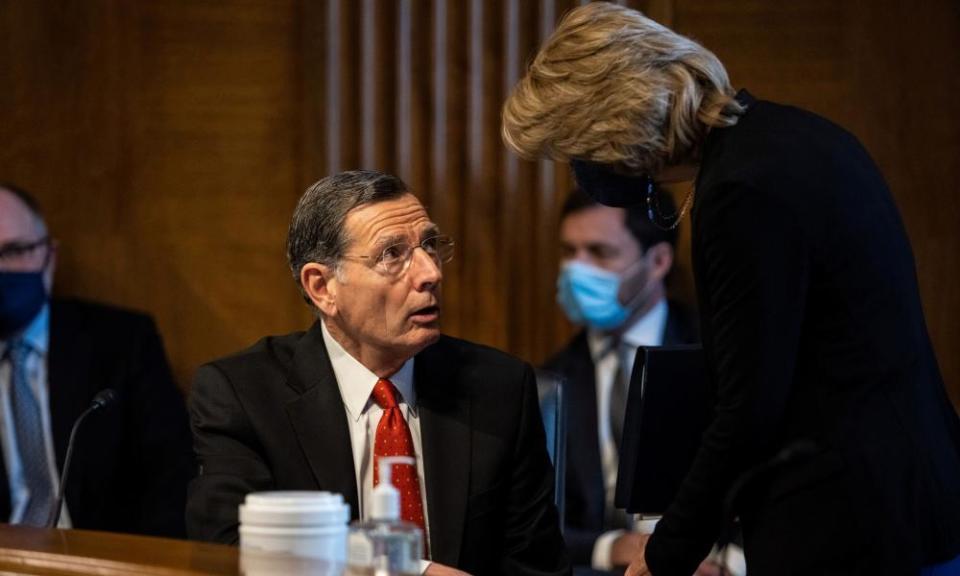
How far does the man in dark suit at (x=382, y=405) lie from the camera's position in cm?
252

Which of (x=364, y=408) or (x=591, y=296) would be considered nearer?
(x=364, y=408)

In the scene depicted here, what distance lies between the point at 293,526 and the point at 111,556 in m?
0.36

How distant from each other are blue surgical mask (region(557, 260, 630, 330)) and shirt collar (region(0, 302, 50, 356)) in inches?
59.0

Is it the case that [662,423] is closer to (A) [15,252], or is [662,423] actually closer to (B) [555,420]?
(B) [555,420]

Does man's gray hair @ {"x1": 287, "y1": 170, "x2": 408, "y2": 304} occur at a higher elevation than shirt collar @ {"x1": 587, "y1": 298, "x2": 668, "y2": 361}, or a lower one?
higher

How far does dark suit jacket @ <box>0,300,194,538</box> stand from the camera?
3.99 meters

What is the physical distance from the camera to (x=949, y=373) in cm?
402

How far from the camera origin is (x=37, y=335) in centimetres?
409

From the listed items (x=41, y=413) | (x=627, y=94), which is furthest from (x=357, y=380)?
(x=41, y=413)

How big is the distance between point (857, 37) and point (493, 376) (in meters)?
1.99

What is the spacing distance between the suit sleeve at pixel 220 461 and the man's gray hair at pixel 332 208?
0.87ft

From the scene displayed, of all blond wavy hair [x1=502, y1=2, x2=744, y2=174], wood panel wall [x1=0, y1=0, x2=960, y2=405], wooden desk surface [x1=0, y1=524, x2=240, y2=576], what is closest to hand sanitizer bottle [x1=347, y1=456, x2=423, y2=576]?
wooden desk surface [x1=0, y1=524, x2=240, y2=576]

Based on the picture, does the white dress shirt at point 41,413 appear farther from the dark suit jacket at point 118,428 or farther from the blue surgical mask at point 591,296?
the blue surgical mask at point 591,296

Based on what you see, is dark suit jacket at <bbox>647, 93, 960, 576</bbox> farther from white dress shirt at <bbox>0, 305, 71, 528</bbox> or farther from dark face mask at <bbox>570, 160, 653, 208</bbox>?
white dress shirt at <bbox>0, 305, 71, 528</bbox>
